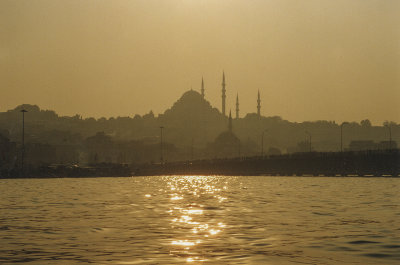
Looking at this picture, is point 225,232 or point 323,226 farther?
point 323,226

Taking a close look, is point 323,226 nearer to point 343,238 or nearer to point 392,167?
point 343,238

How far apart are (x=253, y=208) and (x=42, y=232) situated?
19.5 meters

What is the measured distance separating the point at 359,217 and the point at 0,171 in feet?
484

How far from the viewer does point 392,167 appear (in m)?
166

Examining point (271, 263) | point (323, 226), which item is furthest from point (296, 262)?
point (323, 226)

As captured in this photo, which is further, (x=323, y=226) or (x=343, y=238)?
(x=323, y=226)

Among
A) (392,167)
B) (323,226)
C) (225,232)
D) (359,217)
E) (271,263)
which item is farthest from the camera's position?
(392,167)

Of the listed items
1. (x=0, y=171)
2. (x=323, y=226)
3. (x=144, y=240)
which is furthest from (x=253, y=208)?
(x=0, y=171)

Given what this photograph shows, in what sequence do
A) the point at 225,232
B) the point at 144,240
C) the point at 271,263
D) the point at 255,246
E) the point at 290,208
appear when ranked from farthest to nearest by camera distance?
the point at 290,208 → the point at 225,232 → the point at 144,240 → the point at 255,246 → the point at 271,263

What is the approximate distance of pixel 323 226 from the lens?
34.2 m

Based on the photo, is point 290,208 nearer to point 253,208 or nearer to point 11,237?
point 253,208

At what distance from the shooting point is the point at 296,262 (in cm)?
2227

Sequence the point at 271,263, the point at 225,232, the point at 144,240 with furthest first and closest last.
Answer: the point at 225,232, the point at 144,240, the point at 271,263

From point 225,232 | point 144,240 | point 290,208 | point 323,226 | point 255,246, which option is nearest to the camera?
point 255,246
